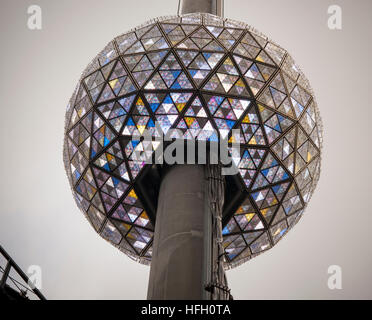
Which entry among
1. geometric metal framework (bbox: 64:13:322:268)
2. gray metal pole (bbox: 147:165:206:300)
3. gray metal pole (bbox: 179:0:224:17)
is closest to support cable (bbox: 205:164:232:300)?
gray metal pole (bbox: 147:165:206:300)

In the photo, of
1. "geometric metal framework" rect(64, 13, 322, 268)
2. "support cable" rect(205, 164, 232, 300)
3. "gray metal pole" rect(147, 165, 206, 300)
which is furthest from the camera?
"geometric metal framework" rect(64, 13, 322, 268)

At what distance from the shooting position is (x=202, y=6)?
26.0m

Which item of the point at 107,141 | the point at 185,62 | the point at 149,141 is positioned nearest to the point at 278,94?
the point at 185,62

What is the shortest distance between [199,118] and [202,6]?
35.0 ft

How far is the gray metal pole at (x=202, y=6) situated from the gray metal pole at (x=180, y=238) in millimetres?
11701

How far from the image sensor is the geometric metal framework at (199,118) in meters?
18.2

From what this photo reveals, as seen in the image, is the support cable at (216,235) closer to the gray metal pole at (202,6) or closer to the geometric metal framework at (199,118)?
the geometric metal framework at (199,118)

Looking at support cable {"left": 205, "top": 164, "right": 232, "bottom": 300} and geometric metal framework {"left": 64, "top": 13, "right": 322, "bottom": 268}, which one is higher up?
geometric metal framework {"left": 64, "top": 13, "right": 322, "bottom": 268}

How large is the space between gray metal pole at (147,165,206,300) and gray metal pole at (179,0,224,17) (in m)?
11.7

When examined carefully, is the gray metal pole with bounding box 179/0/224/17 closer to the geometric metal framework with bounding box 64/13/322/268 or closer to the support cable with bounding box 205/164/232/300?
the geometric metal framework with bounding box 64/13/322/268

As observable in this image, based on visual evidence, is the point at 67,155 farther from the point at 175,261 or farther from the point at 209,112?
the point at 175,261

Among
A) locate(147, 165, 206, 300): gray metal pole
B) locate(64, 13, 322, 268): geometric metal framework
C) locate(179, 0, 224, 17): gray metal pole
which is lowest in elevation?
locate(147, 165, 206, 300): gray metal pole

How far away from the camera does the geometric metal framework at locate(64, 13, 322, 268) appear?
59.8 ft

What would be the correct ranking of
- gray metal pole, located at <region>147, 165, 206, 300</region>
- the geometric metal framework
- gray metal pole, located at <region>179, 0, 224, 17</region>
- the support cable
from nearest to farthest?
1. the support cable
2. gray metal pole, located at <region>147, 165, 206, 300</region>
3. the geometric metal framework
4. gray metal pole, located at <region>179, 0, 224, 17</region>
